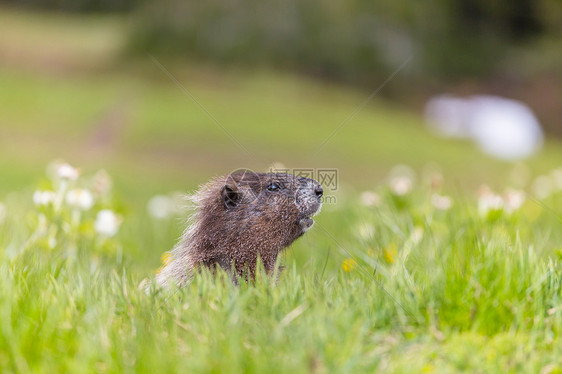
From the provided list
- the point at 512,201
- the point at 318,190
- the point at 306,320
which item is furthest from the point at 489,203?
the point at 306,320

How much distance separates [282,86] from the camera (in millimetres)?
21375

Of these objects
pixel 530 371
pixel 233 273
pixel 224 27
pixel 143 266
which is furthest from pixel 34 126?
pixel 530 371

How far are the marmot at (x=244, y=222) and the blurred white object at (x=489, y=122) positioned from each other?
1828cm

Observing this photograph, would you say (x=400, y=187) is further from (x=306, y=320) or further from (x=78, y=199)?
(x=306, y=320)

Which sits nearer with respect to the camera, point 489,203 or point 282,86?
point 489,203

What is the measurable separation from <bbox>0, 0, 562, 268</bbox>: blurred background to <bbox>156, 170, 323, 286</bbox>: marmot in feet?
28.4

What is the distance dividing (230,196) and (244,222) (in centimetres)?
23

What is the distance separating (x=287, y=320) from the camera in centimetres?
243

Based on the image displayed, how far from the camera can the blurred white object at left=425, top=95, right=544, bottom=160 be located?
71.1 ft

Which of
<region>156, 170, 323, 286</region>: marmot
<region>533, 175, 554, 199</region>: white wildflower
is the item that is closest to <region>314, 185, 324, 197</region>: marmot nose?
<region>156, 170, 323, 286</region>: marmot

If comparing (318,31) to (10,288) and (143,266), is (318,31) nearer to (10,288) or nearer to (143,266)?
(143,266)

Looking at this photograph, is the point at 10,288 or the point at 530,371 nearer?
the point at 530,371

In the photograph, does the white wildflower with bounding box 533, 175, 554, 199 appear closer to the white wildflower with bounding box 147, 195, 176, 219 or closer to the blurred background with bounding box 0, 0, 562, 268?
the white wildflower with bounding box 147, 195, 176, 219

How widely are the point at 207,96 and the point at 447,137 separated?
8847mm
